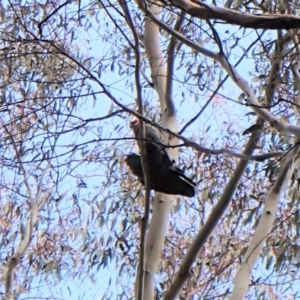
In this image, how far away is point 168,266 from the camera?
3307mm

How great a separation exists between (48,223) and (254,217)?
971 mm

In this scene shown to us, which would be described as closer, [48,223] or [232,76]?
[232,76]

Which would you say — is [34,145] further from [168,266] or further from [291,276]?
[291,276]

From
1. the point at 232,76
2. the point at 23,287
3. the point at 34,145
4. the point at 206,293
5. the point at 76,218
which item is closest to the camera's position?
the point at 232,76

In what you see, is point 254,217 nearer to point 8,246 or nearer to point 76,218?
point 76,218

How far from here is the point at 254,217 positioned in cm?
317

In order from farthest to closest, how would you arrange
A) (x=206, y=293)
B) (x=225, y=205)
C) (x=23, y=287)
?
(x=23, y=287) < (x=206, y=293) < (x=225, y=205)

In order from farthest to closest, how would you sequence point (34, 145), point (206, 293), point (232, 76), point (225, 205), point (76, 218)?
point (76, 218) < point (206, 293) < point (34, 145) < point (225, 205) < point (232, 76)

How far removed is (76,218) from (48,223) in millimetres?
317

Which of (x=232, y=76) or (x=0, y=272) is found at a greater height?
(x=232, y=76)

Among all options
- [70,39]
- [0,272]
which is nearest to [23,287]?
[0,272]

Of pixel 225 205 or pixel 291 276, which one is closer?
pixel 225 205

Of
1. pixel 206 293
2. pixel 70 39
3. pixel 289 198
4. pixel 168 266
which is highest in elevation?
pixel 70 39

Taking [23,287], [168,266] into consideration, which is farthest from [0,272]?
[168,266]
